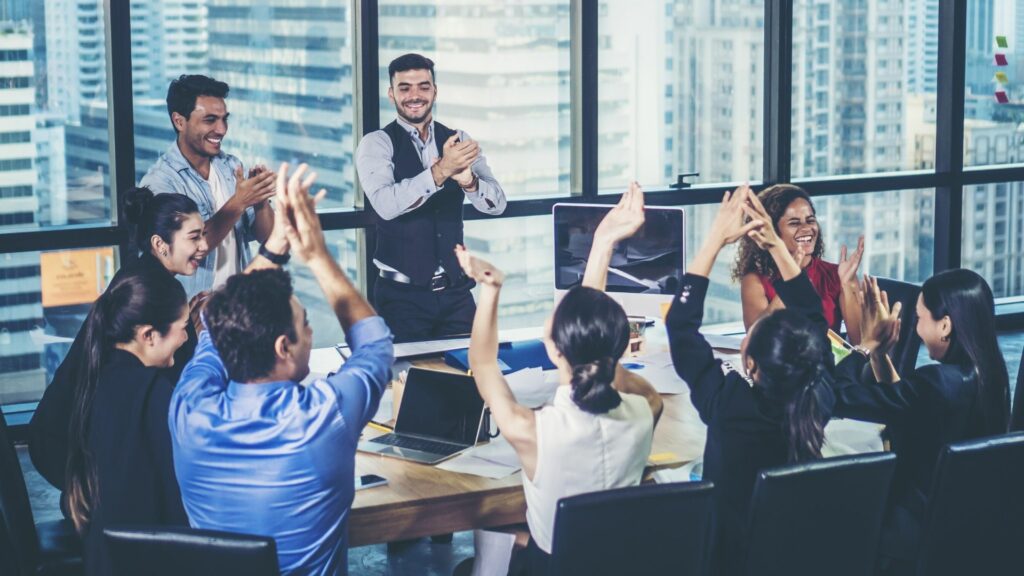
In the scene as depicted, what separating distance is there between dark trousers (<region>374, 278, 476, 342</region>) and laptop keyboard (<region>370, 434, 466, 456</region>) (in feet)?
4.97

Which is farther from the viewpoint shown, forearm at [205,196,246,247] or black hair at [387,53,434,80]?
black hair at [387,53,434,80]

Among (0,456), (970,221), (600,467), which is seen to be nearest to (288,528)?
(600,467)

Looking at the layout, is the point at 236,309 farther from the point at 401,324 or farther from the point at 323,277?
the point at 401,324

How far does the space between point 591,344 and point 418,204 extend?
8.08 ft

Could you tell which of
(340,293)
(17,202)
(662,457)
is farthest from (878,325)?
(17,202)

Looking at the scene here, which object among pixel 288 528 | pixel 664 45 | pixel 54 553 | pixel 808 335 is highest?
pixel 664 45

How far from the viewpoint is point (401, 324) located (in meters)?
5.21

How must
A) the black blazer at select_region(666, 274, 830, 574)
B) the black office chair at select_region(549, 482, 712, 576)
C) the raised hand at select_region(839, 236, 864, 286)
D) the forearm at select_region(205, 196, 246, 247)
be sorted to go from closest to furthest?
the black office chair at select_region(549, 482, 712, 576) → the black blazer at select_region(666, 274, 830, 574) → the raised hand at select_region(839, 236, 864, 286) → the forearm at select_region(205, 196, 246, 247)

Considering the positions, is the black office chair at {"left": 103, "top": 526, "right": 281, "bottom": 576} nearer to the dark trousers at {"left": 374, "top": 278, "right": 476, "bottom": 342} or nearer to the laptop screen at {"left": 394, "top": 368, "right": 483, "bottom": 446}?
the laptop screen at {"left": 394, "top": 368, "right": 483, "bottom": 446}

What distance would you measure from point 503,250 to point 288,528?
4.15 m

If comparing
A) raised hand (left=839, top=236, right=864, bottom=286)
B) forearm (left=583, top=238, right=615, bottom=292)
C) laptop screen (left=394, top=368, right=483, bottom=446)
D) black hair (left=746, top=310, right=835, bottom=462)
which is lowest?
laptop screen (left=394, top=368, right=483, bottom=446)

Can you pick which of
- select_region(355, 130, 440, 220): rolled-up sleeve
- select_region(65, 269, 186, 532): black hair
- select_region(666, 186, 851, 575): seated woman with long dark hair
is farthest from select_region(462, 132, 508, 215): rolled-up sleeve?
select_region(65, 269, 186, 532): black hair

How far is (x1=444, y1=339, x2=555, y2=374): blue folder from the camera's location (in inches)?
168

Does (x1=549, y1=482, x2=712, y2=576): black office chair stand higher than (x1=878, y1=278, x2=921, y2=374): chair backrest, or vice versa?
(x1=878, y1=278, x2=921, y2=374): chair backrest
